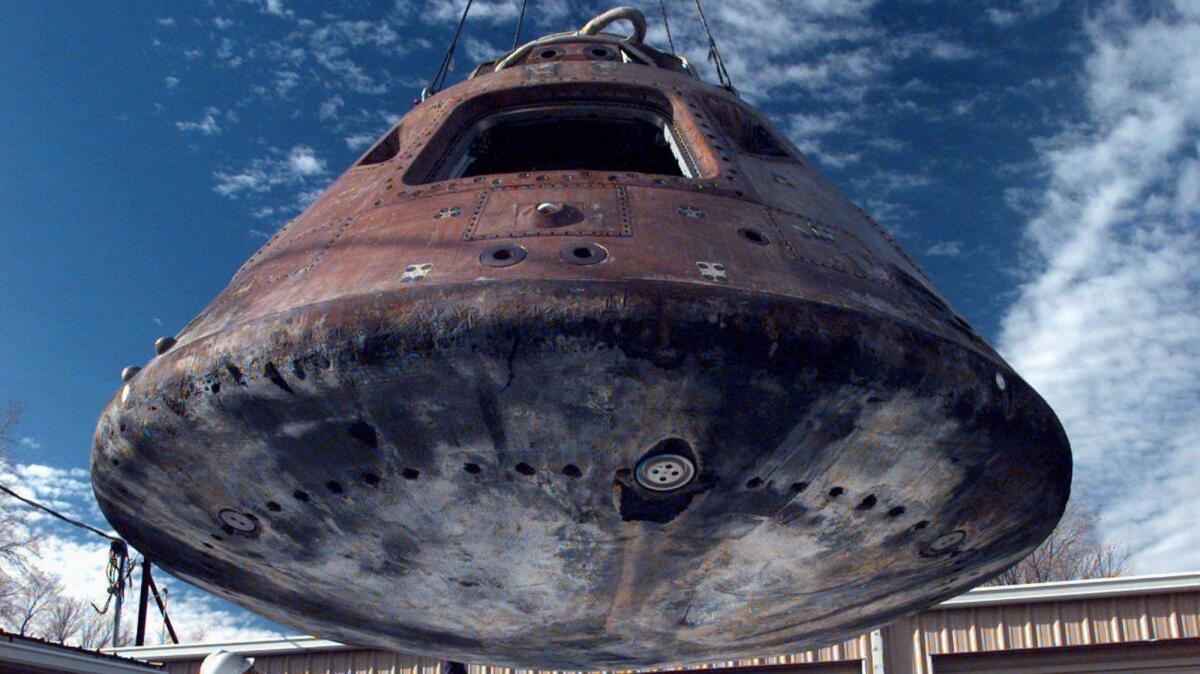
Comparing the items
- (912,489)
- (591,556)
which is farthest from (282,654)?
(912,489)

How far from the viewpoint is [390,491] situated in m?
3.18

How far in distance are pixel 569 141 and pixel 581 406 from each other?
2811 millimetres

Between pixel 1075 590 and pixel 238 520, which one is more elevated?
pixel 1075 590

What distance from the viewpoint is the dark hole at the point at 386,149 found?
429cm

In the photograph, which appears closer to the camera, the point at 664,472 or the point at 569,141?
the point at 664,472

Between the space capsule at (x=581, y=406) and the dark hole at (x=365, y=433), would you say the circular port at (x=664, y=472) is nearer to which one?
the space capsule at (x=581, y=406)

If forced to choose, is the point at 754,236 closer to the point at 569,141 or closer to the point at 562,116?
the point at 562,116

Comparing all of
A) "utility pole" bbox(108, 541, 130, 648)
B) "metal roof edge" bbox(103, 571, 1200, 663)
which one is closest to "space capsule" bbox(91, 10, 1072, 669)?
"metal roof edge" bbox(103, 571, 1200, 663)

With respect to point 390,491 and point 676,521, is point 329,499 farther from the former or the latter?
point 676,521

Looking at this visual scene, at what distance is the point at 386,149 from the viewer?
172 inches

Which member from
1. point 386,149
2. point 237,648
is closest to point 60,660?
point 237,648

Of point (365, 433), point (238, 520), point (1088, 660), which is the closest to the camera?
point (365, 433)

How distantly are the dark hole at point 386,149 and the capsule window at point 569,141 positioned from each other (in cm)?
29

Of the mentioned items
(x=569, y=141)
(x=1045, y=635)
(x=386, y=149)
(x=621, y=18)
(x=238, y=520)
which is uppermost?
(x=621, y=18)
